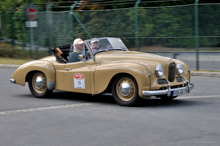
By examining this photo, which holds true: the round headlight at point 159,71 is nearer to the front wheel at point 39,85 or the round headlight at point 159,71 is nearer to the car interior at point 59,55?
the car interior at point 59,55

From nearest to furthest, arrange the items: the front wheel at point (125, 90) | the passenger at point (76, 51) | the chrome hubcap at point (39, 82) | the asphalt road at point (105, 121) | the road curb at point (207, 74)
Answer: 1. the asphalt road at point (105, 121)
2. the front wheel at point (125, 90)
3. the passenger at point (76, 51)
4. the chrome hubcap at point (39, 82)
5. the road curb at point (207, 74)

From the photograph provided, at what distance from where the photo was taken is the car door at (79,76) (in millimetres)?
8180

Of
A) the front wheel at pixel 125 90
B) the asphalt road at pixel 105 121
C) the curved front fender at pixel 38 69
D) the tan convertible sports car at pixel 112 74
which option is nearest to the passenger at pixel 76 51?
the tan convertible sports car at pixel 112 74

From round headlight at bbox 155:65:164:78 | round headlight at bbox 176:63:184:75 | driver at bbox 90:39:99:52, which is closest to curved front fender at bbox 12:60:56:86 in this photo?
driver at bbox 90:39:99:52

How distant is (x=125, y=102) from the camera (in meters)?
7.70

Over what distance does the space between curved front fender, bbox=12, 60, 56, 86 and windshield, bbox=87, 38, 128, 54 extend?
1143mm

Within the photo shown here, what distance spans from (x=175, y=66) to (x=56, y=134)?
3.43 meters

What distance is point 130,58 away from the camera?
7941 millimetres

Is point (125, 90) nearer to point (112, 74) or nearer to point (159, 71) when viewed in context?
point (112, 74)

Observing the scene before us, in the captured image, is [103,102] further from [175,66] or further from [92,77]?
[175,66]

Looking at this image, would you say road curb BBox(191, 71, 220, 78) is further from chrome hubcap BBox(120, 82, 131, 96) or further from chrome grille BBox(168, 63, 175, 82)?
chrome hubcap BBox(120, 82, 131, 96)

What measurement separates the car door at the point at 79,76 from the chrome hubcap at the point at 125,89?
0.77m

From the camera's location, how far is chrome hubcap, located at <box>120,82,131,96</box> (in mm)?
7625

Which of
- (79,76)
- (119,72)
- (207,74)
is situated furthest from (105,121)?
(207,74)
